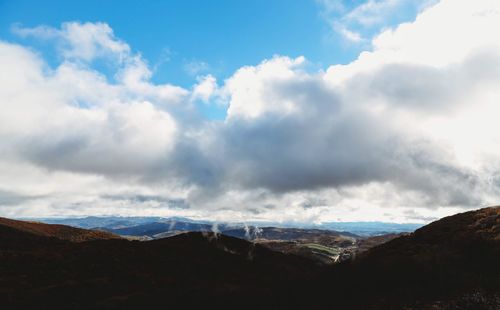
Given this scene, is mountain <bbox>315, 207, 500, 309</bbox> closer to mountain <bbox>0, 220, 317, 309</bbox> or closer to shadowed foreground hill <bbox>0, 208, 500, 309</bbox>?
shadowed foreground hill <bbox>0, 208, 500, 309</bbox>

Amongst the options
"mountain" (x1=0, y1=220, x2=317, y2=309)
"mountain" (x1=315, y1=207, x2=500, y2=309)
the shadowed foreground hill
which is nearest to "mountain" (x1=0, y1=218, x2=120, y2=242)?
"mountain" (x1=0, y1=220, x2=317, y2=309)

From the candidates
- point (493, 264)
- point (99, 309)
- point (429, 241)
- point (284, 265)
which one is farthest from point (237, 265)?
point (493, 264)

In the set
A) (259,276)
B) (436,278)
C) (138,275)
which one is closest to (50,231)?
(138,275)

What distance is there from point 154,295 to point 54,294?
13621 millimetres

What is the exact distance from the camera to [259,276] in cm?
8431

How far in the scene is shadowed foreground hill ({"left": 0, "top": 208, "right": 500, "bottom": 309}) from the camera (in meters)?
38.7

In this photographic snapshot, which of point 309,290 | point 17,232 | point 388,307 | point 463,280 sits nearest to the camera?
point 388,307

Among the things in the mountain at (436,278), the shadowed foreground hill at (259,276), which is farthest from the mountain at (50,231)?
the mountain at (436,278)

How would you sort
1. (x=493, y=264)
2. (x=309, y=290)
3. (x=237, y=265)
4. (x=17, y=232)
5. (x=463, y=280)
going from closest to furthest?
(x=463, y=280)
(x=493, y=264)
(x=309, y=290)
(x=237, y=265)
(x=17, y=232)

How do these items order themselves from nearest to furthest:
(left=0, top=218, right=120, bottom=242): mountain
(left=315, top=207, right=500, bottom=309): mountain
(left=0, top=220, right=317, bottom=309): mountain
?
(left=315, top=207, right=500, bottom=309): mountain
(left=0, top=220, right=317, bottom=309): mountain
(left=0, top=218, right=120, bottom=242): mountain

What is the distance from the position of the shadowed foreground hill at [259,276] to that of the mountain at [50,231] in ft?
171

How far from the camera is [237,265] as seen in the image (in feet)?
310

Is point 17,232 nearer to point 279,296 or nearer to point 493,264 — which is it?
point 279,296

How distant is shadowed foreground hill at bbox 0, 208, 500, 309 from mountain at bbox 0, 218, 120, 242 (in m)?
52.2
